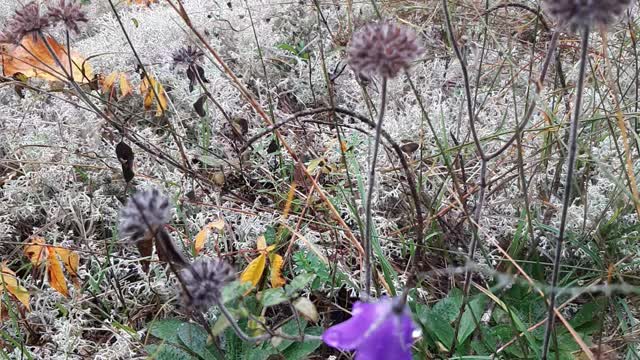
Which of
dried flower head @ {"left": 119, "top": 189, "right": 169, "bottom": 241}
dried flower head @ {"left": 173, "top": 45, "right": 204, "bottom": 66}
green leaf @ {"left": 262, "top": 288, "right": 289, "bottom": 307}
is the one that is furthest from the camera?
dried flower head @ {"left": 173, "top": 45, "right": 204, "bottom": 66}

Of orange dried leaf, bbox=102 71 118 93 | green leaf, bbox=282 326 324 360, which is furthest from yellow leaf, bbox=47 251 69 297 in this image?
orange dried leaf, bbox=102 71 118 93

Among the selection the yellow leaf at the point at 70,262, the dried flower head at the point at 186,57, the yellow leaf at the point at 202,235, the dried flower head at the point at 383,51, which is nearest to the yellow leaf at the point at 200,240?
the yellow leaf at the point at 202,235

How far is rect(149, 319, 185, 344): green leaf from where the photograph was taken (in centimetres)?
141

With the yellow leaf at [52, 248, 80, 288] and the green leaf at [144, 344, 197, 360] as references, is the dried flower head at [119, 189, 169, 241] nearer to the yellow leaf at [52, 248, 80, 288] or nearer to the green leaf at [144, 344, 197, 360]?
the green leaf at [144, 344, 197, 360]

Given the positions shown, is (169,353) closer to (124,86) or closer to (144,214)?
(144,214)

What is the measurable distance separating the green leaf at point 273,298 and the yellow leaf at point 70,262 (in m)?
0.80

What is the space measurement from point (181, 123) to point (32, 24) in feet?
2.65

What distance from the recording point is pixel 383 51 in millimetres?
887

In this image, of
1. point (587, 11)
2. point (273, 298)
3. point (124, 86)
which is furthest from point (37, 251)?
point (587, 11)

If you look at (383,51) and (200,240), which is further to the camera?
(200,240)

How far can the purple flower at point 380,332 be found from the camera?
559 millimetres

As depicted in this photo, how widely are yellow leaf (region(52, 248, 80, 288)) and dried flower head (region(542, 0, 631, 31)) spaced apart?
4.49 ft

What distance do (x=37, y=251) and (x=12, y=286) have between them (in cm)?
14

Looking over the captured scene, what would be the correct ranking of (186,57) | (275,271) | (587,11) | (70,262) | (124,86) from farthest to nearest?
(124,86)
(186,57)
(70,262)
(275,271)
(587,11)
